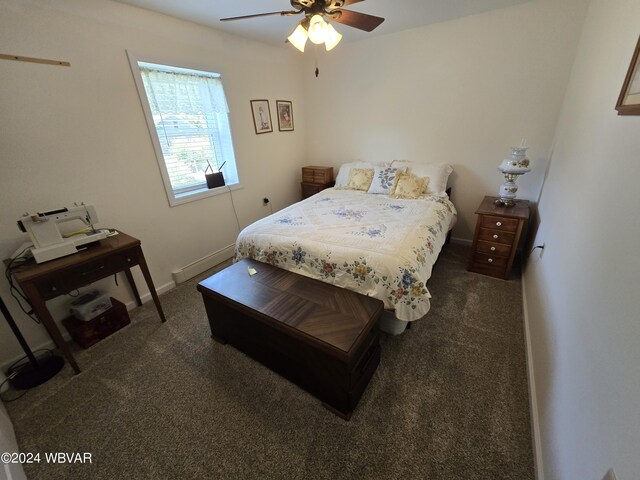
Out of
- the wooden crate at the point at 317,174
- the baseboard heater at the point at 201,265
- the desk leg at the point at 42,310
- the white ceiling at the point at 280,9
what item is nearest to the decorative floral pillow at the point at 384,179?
the wooden crate at the point at 317,174

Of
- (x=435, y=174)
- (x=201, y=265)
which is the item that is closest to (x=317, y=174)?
(x=435, y=174)

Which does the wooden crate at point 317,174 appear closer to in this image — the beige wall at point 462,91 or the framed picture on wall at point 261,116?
the beige wall at point 462,91

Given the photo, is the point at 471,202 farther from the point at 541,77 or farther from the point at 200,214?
the point at 200,214

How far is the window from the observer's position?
223 centimetres

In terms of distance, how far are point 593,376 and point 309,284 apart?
1297mm

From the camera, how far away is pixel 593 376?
0.80m

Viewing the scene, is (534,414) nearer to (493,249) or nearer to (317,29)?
(493,249)

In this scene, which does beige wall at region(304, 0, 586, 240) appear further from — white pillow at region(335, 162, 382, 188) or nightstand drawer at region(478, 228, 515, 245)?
nightstand drawer at region(478, 228, 515, 245)

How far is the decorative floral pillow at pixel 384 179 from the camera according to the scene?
295cm

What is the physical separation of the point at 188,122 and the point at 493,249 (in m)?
3.23

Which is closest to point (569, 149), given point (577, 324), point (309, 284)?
point (577, 324)

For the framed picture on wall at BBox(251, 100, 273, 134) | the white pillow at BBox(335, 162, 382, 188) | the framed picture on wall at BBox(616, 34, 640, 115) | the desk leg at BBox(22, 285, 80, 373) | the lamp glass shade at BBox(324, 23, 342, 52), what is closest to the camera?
the framed picture on wall at BBox(616, 34, 640, 115)

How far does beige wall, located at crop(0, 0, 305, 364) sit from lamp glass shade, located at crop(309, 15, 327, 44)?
58.1 inches

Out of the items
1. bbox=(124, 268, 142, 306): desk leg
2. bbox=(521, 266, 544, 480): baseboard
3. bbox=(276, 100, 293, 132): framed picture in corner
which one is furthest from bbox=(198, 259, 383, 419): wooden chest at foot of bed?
bbox=(276, 100, 293, 132): framed picture in corner
